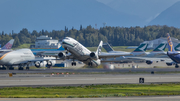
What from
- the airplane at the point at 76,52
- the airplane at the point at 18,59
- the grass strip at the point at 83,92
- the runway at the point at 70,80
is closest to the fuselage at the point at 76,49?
the airplane at the point at 76,52

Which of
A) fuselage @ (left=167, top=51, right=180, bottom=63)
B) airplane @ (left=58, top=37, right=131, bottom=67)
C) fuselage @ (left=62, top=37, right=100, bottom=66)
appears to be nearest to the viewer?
fuselage @ (left=62, top=37, right=100, bottom=66)

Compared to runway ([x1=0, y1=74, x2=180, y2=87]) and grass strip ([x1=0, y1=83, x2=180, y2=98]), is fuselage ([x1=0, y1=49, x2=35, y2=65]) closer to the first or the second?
runway ([x1=0, y1=74, x2=180, y2=87])

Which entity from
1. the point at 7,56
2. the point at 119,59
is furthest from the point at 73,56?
the point at 119,59

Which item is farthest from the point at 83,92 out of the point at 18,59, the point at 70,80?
the point at 18,59

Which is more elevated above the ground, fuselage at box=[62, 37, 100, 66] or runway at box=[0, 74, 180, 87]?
fuselage at box=[62, 37, 100, 66]

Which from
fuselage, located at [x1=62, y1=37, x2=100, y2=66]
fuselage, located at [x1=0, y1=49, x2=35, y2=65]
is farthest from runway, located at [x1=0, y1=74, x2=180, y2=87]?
fuselage, located at [x1=0, y1=49, x2=35, y2=65]

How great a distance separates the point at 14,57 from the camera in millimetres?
90125

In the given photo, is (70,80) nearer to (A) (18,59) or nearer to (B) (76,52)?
(B) (76,52)

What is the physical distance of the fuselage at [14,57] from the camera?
86.7m

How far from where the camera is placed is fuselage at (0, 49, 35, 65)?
3414 inches

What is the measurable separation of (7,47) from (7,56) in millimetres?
59063

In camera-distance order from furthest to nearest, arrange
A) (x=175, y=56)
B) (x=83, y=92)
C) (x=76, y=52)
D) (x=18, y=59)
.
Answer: (x=18, y=59), (x=175, y=56), (x=76, y=52), (x=83, y=92)

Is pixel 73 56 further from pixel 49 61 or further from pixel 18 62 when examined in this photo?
pixel 18 62

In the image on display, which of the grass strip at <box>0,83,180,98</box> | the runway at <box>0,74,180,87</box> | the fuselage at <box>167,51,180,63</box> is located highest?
the fuselage at <box>167,51,180,63</box>
